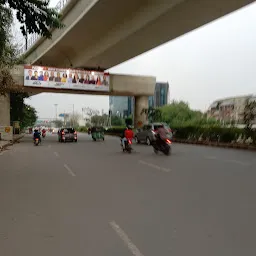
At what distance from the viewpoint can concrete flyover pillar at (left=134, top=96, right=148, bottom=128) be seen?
137ft

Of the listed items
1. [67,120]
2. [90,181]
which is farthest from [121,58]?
[67,120]

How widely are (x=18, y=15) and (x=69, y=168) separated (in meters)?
5.86

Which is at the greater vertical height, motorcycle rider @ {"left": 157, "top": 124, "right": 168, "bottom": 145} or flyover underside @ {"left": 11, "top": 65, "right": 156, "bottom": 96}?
flyover underside @ {"left": 11, "top": 65, "right": 156, "bottom": 96}

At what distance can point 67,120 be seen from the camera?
6004 inches

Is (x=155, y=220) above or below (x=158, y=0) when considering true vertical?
below

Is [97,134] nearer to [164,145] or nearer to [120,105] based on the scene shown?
[164,145]

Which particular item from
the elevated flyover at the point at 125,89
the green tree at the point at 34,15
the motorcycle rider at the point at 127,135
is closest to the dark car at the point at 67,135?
the elevated flyover at the point at 125,89

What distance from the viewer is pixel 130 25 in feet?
75.9

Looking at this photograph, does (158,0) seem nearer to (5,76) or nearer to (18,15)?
(5,76)

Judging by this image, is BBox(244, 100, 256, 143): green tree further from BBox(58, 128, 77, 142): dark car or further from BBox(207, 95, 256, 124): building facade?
BBox(58, 128, 77, 142): dark car

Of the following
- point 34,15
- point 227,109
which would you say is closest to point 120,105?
point 227,109

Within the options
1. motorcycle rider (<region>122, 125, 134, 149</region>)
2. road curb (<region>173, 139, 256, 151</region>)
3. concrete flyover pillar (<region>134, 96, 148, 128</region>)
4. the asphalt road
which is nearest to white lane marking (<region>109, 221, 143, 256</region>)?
the asphalt road

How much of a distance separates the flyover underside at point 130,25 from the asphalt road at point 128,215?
38.5 feet

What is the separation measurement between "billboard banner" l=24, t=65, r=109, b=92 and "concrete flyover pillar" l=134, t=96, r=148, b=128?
Result: 7116 mm
